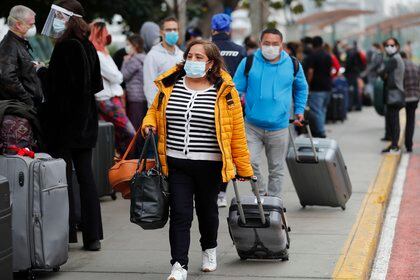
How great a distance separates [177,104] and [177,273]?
43.1 inches

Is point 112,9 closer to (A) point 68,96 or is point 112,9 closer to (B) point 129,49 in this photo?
(B) point 129,49

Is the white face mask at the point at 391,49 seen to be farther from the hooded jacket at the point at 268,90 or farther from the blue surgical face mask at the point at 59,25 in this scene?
the blue surgical face mask at the point at 59,25

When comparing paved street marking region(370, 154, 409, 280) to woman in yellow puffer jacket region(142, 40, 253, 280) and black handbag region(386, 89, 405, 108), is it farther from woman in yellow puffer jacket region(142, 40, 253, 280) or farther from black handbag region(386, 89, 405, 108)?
black handbag region(386, 89, 405, 108)

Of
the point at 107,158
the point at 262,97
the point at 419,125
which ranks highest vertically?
the point at 262,97

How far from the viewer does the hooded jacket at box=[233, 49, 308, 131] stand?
947 centimetres

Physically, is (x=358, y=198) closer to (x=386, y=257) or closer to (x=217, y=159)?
(x=386, y=257)

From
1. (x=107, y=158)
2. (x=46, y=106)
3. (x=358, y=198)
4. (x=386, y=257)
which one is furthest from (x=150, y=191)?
(x=358, y=198)

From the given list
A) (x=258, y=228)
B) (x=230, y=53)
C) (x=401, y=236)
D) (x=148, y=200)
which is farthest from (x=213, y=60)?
(x=230, y=53)

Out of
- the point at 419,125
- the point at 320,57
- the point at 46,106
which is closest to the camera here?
the point at 46,106

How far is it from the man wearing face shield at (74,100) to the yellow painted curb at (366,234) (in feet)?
6.48

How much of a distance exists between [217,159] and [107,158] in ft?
13.3

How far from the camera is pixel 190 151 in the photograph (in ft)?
23.1

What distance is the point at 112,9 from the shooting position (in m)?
17.8

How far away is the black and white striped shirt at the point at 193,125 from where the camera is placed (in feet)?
23.0
